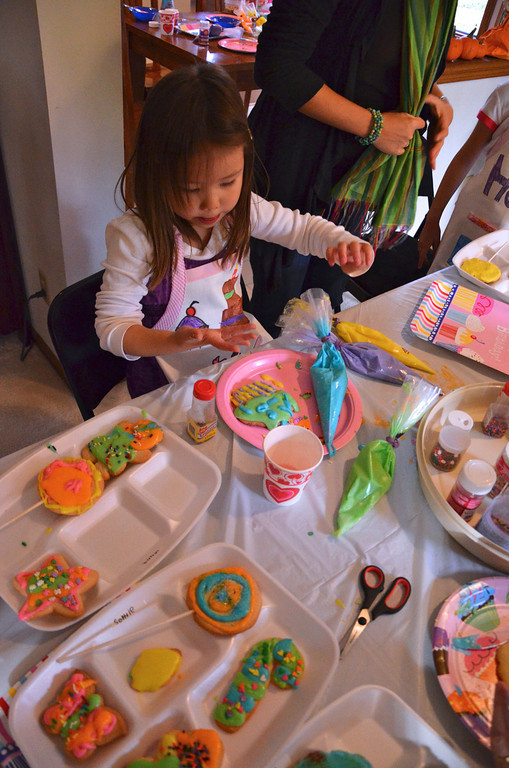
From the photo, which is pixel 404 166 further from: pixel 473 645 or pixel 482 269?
pixel 473 645

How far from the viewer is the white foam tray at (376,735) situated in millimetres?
610

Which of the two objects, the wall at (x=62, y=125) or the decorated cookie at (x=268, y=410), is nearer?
the decorated cookie at (x=268, y=410)

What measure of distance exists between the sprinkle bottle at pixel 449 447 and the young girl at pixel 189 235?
39cm

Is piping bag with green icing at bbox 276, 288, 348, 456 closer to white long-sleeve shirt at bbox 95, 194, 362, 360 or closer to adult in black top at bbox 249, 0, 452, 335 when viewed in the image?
white long-sleeve shirt at bbox 95, 194, 362, 360

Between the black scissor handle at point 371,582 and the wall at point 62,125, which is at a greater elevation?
the wall at point 62,125

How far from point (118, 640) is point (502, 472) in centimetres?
65

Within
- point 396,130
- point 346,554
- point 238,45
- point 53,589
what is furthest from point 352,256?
point 238,45

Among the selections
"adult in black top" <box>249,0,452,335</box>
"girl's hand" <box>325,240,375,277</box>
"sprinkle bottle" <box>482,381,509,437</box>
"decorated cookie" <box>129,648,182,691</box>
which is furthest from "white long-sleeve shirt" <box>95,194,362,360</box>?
"sprinkle bottle" <box>482,381,509,437</box>

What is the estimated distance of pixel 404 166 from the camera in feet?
4.74

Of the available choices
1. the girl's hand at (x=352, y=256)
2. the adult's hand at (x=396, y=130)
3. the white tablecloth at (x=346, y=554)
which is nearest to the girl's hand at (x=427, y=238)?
the adult's hand at (x=396, y=130)

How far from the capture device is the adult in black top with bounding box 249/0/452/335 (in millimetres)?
1154

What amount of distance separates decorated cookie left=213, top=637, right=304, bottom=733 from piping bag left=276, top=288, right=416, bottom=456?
416 mm

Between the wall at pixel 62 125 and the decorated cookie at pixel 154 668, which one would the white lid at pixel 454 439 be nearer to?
the decorated cookie at pixel 154 668

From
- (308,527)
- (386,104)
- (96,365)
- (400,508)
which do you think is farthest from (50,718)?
(386,104)
